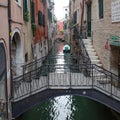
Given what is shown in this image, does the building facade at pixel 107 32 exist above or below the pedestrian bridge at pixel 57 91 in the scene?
above

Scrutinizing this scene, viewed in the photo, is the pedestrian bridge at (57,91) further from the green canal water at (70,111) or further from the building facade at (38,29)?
the building facade at (38,29)

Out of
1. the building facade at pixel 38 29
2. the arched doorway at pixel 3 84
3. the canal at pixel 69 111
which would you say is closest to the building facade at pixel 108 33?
the canal at pixel 69 111

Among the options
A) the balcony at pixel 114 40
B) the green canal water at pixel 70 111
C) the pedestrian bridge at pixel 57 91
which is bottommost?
the green canal water at pixel 70 111

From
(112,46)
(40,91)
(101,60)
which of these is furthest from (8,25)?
(101,60)

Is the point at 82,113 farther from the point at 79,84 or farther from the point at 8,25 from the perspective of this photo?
the point at 8,25

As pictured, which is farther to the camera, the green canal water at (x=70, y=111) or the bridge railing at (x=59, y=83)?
the green canal water at (x=70, y=111)

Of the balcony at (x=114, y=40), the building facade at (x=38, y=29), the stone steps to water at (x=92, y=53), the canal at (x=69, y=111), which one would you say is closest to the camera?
the balcony at (x=114, y=40)

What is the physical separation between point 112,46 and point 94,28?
4671mm

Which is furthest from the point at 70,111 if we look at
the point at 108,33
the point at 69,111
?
the point at 108,33

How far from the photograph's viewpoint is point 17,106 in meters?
12.6

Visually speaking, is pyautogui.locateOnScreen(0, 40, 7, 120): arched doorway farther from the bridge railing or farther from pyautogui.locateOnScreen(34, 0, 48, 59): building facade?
pyautogui.locateOnScreen(34, 0, 48, 59): building facade

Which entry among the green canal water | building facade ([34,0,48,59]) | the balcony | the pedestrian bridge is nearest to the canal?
the green canal water

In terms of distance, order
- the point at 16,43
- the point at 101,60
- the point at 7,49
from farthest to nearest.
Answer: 1. the point at 101,60
2. the point at 16,43
3. the point at 7,49

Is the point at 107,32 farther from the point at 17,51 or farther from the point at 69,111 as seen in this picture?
the point at 17,51
